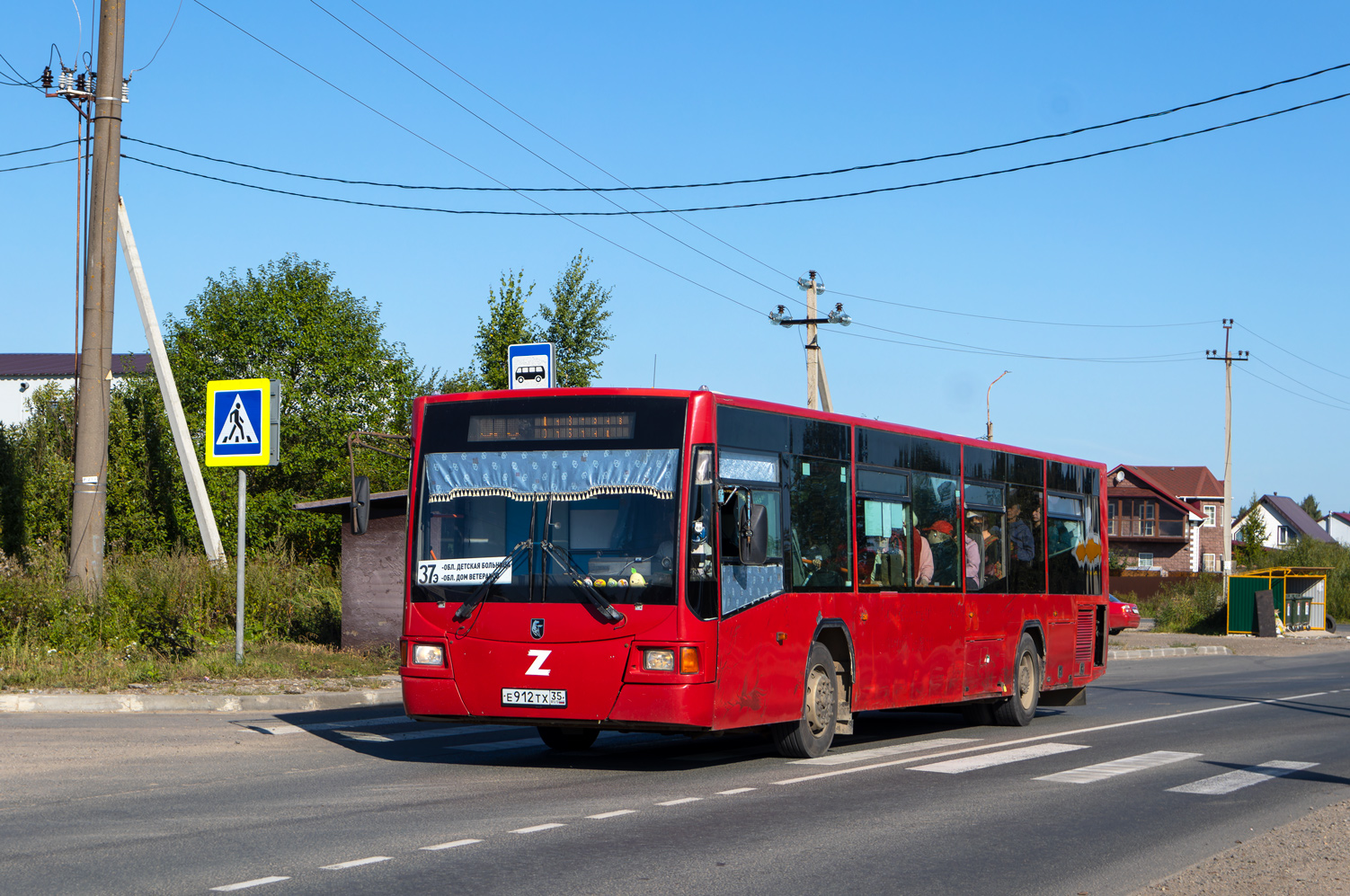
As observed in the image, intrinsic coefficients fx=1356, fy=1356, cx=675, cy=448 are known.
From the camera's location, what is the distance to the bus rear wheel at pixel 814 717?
→ 11.6 metres

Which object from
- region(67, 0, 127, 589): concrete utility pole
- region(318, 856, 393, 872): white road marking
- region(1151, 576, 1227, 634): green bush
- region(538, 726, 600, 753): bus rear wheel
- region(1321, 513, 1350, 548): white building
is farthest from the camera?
region(1321, 513, 1350, 548): white building

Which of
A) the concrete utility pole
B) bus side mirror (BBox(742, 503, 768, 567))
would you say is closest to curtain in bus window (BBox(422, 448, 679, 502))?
bus side mirror (BBox(742, 503, 768, 567))

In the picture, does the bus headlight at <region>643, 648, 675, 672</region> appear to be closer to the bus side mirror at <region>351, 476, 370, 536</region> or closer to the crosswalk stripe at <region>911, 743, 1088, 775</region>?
the crosswalk stripe at <region>911, 743, 1088, 775</region>

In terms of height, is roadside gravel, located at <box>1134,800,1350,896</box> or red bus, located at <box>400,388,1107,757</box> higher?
red bus, located at <box>400,388,1107,757</box>

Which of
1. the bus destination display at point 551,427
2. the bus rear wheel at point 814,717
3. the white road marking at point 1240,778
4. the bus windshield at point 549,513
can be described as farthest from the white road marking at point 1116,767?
the bus destination display at point 551,427

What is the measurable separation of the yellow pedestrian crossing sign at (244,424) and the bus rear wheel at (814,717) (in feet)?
24.1

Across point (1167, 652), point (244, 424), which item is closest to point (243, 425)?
point (244, 424)

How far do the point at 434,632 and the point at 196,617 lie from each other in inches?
365

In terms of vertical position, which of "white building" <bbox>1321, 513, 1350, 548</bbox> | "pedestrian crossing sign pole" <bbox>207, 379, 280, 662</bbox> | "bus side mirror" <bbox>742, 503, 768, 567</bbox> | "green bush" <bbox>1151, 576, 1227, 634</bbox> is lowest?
"green bush" <bbox>1151, 576, 1227, 634</bbox>

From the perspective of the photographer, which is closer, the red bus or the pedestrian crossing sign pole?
the red bus

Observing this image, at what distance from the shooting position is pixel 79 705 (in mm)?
13938

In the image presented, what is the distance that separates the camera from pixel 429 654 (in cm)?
1066

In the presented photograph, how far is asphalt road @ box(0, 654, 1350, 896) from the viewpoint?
22.3ft

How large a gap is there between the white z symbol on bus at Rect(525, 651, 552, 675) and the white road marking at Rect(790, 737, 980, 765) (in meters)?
2.58
